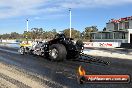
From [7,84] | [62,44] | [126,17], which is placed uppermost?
[126,17]

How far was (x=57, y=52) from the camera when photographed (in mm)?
14812

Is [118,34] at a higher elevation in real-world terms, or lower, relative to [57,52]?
higher

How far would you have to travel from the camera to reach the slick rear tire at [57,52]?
48.1 feet

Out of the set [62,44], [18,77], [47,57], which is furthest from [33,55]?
[18,77]

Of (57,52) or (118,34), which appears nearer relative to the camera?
(57,52)

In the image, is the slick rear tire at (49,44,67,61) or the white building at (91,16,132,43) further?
the white building at (91,16,132,43)

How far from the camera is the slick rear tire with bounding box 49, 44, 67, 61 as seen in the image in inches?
578

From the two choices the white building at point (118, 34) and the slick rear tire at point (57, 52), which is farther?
the white building at point (118, 34)

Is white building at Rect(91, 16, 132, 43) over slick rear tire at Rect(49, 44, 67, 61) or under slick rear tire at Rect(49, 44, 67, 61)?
over

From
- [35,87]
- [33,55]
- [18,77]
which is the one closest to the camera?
[35,87]

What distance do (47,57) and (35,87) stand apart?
314 inches

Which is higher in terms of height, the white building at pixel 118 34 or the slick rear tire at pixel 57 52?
the white building at pixel 118 34

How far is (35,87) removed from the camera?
834 centimetres

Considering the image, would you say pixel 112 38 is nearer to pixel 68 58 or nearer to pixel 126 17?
pixel 126 17
